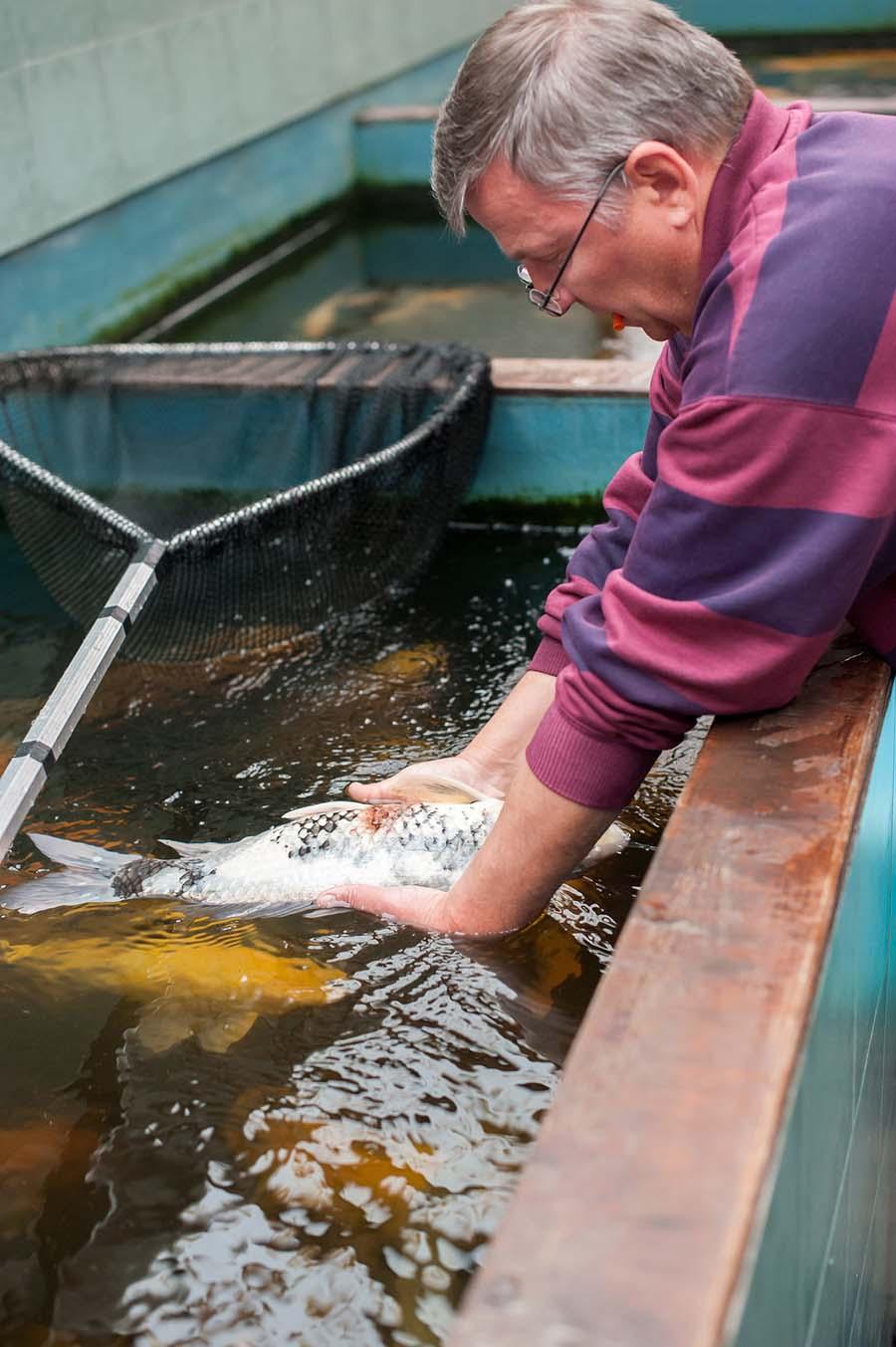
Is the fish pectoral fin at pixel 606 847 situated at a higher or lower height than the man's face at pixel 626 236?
lower

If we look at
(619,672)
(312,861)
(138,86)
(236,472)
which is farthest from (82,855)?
(138,86)

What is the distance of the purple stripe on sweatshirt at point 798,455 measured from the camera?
1.63m

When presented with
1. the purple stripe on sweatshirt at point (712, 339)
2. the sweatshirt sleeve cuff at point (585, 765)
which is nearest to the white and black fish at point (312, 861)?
the sweatshirt sleeve cuff at point (585, 765)

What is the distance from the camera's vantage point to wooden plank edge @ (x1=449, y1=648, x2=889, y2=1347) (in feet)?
3.35

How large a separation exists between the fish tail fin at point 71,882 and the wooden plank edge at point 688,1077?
152 cm

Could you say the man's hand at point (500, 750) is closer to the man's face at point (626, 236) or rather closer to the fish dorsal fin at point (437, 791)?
the fish dorsal fin at point (437, 791)

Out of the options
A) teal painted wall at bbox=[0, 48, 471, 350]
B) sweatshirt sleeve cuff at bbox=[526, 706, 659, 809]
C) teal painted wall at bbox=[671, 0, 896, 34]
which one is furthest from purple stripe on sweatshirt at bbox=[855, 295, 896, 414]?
teal painted wall at bbox=[671, 0, 896, 34]

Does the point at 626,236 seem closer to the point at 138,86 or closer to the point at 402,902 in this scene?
the point at 402,902

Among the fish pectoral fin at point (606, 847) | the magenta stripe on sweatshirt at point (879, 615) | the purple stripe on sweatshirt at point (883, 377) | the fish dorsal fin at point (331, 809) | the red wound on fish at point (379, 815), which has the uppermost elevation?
the purple stripe on sweatshirt at point (883, 377)

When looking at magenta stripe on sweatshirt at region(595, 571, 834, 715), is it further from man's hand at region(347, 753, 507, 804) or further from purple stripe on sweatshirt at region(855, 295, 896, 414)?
man's hand at region(347, 753, 507, 804)

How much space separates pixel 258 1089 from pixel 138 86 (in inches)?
231

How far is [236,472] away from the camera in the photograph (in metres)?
4.79

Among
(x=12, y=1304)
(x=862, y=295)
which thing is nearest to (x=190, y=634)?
(x=12, y=1304)

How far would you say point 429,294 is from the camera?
303 inches
